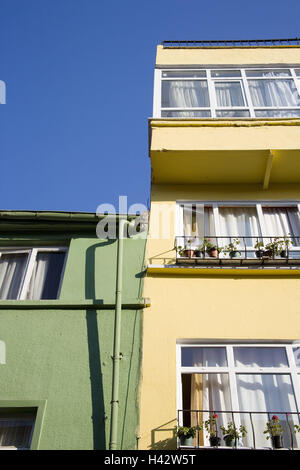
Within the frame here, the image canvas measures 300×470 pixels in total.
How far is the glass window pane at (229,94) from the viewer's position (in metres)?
11.2

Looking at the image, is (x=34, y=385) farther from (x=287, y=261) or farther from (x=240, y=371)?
(x=287, y=261)

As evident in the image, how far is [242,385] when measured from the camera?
278 inches

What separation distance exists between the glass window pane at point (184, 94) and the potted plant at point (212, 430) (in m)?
7.65

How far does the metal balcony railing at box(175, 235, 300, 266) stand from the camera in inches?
335

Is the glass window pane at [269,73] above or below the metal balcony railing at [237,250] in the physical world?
above

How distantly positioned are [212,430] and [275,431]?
3.04 ft

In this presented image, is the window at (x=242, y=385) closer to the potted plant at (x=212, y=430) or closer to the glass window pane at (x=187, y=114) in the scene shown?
the potted plant at (x=212, y=430)

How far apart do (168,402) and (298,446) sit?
1.99 metres

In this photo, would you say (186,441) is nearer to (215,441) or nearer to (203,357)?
(215,441)

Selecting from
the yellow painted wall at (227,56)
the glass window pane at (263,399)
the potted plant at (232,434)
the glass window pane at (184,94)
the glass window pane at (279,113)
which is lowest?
the potted plant at (232,434)

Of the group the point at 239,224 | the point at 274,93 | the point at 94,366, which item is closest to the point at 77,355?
the point at 94,366

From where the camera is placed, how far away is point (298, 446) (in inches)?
246

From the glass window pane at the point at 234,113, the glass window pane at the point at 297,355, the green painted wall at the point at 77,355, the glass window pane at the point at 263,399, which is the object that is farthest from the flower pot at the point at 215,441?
the glass window pane at the point at 234,113

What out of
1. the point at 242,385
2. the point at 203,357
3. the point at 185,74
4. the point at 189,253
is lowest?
the point at 242,385
